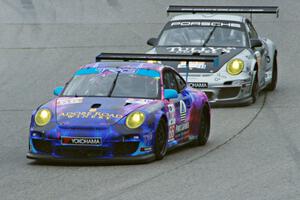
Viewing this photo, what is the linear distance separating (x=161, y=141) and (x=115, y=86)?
1.04 meters

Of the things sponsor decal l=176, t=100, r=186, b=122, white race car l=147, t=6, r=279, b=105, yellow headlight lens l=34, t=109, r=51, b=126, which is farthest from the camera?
white race car l=147, t=6, r=279, b=105

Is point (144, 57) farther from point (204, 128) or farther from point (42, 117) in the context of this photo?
point (42, 117)

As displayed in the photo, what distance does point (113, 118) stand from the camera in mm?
12555

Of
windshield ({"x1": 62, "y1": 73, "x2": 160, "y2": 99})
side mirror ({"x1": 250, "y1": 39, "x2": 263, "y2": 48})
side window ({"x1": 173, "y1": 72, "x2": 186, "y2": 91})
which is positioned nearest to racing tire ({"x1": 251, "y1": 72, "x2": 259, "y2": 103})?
side mirror ({"x1": 250, "y1": 39, "x2": 263, "y2": 48})

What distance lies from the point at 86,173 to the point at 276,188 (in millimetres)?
2163

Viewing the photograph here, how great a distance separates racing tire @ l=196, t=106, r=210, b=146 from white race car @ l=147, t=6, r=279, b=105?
2931 millimetres

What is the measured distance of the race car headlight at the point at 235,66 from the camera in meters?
18.8

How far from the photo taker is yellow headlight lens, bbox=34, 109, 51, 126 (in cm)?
1267

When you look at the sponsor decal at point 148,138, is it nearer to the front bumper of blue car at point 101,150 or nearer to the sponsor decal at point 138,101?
the front bumper of blue car at point 101,150

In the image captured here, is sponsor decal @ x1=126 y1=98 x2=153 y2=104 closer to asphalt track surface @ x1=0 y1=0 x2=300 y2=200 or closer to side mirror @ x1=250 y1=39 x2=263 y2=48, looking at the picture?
asphalt track surface @ x1=0 y1=0 x2=300 y2=200

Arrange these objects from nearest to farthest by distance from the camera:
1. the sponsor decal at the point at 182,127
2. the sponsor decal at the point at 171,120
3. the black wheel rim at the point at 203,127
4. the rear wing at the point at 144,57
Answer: the sponsor decal at the point at 171,120 < the sponsor decal at the point at 182,127 < the black wheel rim at the point at 203,127 < the rear wing at the point at 144,57

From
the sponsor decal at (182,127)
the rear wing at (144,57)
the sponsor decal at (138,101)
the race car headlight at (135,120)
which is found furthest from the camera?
the rear wing at (144,57)

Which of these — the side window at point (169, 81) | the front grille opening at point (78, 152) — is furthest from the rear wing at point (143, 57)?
the front grille opening at point (78, 152)

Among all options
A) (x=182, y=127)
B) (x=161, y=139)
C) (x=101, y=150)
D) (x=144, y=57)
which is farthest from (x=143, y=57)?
(x=101, y=150)
